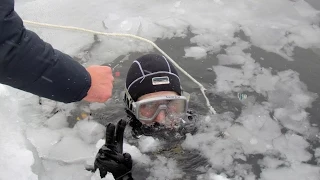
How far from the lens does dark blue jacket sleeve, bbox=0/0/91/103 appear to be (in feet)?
5.60

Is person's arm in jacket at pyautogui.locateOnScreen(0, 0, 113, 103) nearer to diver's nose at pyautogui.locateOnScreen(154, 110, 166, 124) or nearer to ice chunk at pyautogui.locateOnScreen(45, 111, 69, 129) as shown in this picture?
diver's nose at pyautogui.locateOnScreen(154, 110, 166, 124)

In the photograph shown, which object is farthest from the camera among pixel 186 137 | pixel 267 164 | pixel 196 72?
pixel 196 72

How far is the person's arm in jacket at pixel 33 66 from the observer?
1.71 meters

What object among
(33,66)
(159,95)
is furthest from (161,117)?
(33,66)

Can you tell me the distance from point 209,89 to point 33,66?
2.03 metres

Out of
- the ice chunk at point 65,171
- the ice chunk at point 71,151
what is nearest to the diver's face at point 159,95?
the ice chunk at point 71,151

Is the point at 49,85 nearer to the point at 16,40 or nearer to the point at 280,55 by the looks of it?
the point at 16,40

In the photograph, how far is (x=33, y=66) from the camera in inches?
71.7

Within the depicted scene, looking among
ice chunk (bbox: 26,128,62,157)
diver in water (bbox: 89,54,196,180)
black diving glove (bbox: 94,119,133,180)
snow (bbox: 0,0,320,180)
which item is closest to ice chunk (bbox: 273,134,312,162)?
snow (bbox: 0,0,320,180)

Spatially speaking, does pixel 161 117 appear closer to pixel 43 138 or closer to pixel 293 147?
pixel 43 138

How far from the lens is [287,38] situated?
4082 mm

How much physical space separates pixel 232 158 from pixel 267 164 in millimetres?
255

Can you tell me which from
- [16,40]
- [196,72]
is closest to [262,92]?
[196,72]

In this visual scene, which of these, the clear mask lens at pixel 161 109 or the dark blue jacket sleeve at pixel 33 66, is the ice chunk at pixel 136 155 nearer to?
the clear mask lens at pixel 161 109
